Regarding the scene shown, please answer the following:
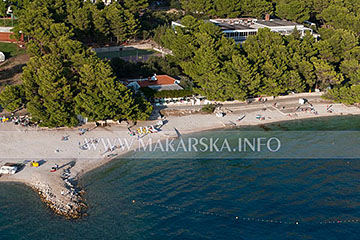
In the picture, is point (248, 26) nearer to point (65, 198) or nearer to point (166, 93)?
point (166, 93)

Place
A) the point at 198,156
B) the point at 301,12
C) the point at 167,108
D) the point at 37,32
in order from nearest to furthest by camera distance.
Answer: the point at 198,156 < the point at 167,108 < the point at 37,32 < the point at 301,12

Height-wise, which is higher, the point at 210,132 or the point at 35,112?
the point at 35,112

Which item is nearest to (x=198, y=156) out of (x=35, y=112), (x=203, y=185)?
(x=203, y=185)

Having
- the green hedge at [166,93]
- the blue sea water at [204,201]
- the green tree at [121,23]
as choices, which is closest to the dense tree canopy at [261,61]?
the green hedge at [166,93]

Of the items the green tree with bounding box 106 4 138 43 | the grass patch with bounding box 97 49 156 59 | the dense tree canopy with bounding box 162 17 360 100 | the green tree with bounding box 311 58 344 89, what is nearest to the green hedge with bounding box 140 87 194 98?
the dense tree canopy with bounding box 162 17 360 100

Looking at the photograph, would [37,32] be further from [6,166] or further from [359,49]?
[359,49]
